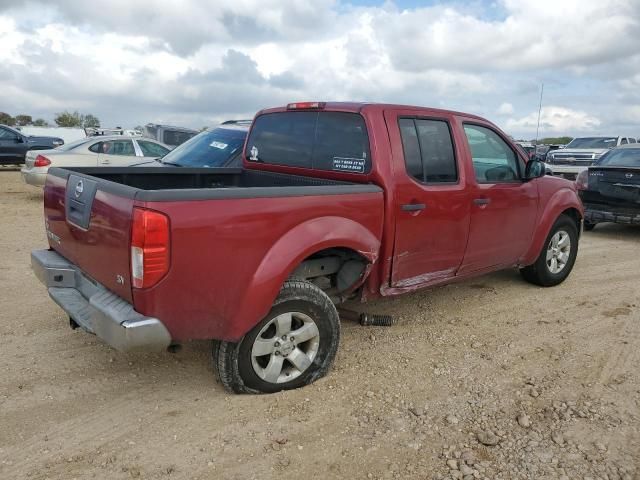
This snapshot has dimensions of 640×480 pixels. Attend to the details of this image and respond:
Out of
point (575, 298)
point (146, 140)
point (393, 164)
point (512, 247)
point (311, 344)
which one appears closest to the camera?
point (311, 344)

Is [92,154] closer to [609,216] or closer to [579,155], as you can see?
[609,216]

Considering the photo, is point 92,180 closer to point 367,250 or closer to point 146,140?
point 367,250

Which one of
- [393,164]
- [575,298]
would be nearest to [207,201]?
[393,164]

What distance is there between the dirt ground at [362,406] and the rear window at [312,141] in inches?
56.7

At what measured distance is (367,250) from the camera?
3.74 metres

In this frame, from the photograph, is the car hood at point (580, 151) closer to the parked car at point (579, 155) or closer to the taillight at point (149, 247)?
the parked car at point (579, 155)

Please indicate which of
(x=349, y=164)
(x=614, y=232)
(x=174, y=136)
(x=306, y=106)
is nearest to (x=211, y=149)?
(x=306, y=106)

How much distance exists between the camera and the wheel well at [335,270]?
3725 mm

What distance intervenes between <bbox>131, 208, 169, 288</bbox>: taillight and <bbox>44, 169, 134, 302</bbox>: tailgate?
2.6 inches

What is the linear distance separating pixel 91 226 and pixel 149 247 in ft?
2.17

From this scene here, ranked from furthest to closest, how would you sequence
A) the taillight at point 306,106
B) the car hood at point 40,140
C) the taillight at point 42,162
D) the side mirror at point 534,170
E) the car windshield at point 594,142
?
the car hood at point 40,140
the car windshield at point 594,142
the taillight at point 42,162
the side mirror at point 534,170
the taillight at point 306,106

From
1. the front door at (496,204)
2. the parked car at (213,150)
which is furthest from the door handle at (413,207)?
the parked car at (213,150)

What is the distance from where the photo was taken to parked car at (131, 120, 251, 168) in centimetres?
736

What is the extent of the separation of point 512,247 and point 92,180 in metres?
3.77
